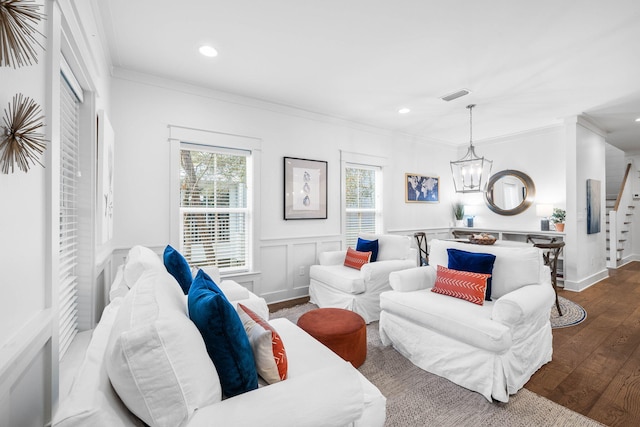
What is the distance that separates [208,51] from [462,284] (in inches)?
118

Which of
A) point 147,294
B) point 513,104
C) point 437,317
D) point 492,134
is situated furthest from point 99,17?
point 492,134

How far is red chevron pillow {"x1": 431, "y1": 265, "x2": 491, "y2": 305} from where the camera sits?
95.1 inches

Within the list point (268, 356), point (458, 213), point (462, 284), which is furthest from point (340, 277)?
point (458, 213)

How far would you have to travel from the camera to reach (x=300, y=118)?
425cm

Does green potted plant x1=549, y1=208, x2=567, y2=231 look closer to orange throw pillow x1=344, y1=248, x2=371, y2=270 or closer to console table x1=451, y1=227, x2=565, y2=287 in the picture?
console table x1=451, y1=227, x2=565, y2=287

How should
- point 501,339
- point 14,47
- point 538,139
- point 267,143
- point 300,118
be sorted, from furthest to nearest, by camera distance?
point 538,139, point 300,118, point 267,143, point 501,339, point 14,47

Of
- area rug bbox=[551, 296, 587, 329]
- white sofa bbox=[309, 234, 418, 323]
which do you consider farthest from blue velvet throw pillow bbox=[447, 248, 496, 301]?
area rug bbox=[551, 296, 587, 329]

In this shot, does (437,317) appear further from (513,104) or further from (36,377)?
(513,104)

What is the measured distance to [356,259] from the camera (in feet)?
12.6

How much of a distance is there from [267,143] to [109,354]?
3315 mm

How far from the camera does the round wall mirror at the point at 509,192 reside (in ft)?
17.8

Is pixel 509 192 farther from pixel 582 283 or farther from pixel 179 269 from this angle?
pixel 179 269

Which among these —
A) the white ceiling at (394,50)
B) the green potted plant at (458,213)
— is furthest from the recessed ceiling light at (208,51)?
the green potted plant at (458,213)

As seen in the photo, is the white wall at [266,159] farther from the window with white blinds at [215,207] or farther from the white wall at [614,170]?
the white wall at [614,170]
